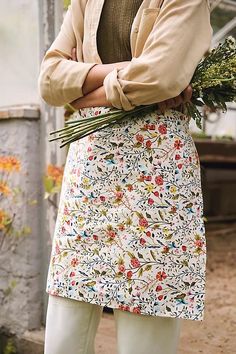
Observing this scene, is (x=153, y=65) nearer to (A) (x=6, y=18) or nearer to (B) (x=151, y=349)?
(B) (x=151, y=349)

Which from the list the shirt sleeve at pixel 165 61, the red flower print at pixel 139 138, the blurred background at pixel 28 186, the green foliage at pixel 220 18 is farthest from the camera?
the green foliage at pixel 220 18

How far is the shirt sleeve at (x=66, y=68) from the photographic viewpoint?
1582mm

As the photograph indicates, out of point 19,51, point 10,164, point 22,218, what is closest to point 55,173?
point 10,164

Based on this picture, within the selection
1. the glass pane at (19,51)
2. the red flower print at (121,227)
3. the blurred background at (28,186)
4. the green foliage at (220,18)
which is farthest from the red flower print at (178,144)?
the green foliage at (220,18)

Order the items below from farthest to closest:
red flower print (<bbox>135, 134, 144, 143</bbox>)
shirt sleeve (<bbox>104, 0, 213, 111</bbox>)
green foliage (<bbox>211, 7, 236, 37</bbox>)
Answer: green foliage (<bbox>211, 7, 236, 37</bbox>) → red flower print (<bbox>135, 134, 144, 143</bbox>) → shirt sleeve (<bbox>104, 0, 213, 111</bbox>)

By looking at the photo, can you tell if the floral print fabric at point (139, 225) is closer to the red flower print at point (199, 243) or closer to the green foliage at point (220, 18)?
the red flower print at point (199, 243)

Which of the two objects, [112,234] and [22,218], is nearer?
[112,234]

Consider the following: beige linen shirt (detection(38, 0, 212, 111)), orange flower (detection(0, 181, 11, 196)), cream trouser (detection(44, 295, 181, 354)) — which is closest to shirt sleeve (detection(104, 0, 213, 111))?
beige linen shirt (detection(38, 0, 212, 111))

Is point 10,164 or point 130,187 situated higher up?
point 130,187

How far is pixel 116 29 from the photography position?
1624 mm

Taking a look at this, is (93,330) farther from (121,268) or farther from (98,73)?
(98,73)

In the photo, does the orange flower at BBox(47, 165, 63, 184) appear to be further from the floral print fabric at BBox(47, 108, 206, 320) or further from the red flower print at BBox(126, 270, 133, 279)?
the red flower print at BBox(126, 270, 133, 279)

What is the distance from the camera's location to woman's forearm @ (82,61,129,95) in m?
1.56

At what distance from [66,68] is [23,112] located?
1191mm
